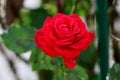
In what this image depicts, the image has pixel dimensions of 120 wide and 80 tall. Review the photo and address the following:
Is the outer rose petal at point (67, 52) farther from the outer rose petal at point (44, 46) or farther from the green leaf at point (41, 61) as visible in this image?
the green leaf at point (41, 61)

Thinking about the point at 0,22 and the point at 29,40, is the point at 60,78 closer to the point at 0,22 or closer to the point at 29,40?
the point at 29,40

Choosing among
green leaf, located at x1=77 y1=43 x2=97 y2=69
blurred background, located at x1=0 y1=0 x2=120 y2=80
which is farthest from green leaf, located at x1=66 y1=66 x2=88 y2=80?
green leaf, located at x1=77 y1=43 x2=97 y2=69

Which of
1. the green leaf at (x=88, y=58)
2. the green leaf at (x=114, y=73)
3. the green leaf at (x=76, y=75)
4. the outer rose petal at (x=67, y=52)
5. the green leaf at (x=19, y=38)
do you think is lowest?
the green leaf at (x=88, y=58)

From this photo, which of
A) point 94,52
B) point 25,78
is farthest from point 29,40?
point 25,78

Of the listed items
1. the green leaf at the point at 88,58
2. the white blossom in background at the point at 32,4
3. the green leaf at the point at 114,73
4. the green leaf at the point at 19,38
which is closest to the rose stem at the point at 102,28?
the green leaf at the point at 114,73

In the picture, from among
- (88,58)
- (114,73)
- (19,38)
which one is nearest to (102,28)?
(114,73)
